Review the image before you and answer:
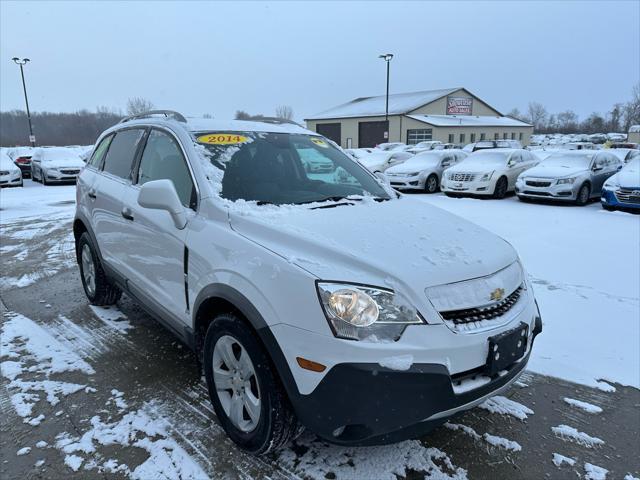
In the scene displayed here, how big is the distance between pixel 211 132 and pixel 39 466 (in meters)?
2.27

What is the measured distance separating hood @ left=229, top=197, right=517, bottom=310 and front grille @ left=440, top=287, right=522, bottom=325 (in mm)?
155

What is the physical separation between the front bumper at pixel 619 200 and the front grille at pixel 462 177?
3.49 metres

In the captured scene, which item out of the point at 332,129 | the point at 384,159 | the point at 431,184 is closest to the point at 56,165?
the point at 384,159

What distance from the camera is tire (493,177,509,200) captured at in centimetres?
1346

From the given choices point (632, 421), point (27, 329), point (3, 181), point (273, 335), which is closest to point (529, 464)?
point (632, 421)

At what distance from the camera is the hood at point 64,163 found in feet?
57.7

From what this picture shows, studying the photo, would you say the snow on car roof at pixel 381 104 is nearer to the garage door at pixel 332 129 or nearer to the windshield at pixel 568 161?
the garage door at pixel 332 129

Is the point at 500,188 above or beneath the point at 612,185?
beneath

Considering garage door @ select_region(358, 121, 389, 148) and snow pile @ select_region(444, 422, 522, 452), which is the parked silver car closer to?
snow pile @ select_region(444, 422, 522, 452)

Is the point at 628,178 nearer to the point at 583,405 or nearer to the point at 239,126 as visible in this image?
the point at 583,405

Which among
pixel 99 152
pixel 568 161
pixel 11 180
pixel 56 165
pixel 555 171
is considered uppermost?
pixel 99 152

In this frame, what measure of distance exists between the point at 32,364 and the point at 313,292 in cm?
276

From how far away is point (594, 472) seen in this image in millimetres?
2445

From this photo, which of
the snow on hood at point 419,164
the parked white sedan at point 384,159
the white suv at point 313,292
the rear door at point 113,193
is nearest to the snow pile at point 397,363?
the white suv at point 313,292
